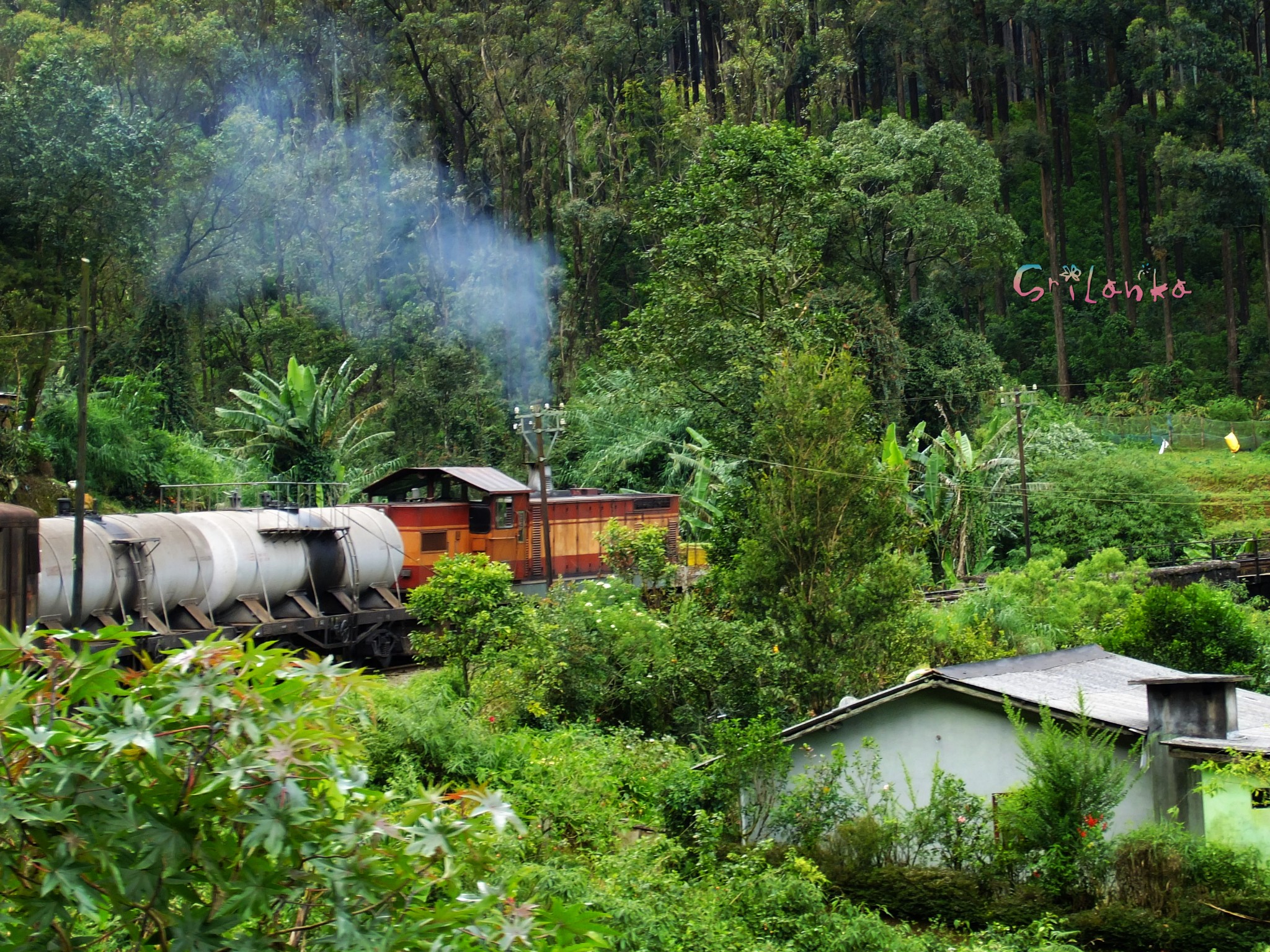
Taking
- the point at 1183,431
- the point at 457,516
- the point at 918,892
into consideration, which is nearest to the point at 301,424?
the point at 457,516

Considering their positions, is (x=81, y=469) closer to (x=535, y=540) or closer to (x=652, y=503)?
(x=535, y=540)

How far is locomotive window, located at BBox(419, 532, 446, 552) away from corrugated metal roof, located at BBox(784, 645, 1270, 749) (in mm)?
14657

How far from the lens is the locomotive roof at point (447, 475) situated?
29234 millimetres

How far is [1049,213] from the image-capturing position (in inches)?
2069

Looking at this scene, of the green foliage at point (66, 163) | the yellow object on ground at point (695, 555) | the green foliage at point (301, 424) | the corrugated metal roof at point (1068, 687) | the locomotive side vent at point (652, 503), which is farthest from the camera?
the green foliage at point (66, 163)

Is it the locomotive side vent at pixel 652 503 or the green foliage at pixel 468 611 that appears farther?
the locomotive side vent at pixel 652 503

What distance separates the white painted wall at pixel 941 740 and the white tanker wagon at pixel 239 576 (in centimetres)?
931

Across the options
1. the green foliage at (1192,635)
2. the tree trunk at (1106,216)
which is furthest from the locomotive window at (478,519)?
the tree trunk at (1106,216)

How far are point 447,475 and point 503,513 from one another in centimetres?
158

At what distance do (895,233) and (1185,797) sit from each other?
33422 mm

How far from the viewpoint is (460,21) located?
55.3 m

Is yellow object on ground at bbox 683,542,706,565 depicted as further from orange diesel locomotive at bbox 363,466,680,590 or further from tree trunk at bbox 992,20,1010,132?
tree trunk at bbox 992,20,1010,132

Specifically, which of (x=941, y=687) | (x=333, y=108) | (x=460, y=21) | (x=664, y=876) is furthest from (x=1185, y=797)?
(x=333, y=108)

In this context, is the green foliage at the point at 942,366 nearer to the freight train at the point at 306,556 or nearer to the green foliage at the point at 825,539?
the freight train at the point at 306,556
